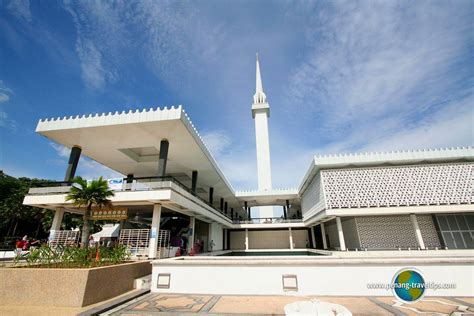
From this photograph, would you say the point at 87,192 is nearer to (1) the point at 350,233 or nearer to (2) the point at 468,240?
(1) the point at 350,233

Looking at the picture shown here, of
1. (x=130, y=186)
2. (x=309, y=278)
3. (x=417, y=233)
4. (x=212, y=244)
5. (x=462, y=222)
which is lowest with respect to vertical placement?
(x=309, y=278)

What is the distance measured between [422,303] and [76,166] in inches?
714

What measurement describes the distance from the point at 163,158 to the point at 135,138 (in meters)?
2.33

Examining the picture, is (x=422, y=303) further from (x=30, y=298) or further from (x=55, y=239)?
(x=55, y=239)

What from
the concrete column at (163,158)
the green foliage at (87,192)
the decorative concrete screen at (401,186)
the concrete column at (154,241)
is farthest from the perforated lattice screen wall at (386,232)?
the green foliage at (87,192)

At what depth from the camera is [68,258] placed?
7566 mm

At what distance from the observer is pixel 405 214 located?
16609 millimetres

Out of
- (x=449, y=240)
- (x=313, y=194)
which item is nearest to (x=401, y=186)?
(x=449, y=240)

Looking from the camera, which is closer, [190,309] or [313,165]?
[190,309]

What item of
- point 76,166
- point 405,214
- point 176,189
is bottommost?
point 405,214

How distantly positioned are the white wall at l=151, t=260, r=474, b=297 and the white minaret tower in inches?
1112

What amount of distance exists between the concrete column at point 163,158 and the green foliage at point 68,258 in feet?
18.4

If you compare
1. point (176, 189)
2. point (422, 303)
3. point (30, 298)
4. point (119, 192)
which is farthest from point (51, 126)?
point (422, 303)

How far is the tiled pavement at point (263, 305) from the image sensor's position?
4.56 meters
